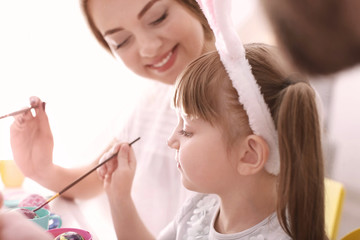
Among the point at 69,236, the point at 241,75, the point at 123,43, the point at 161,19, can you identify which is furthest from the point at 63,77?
the point at 241,75

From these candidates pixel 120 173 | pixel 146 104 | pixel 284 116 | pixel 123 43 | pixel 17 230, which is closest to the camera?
pixel 17 230

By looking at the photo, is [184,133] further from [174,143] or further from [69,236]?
[69,236]

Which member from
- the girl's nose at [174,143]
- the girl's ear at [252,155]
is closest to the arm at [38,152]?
the girl's nose at [174,143]

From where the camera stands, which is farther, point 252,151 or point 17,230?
point 252,151

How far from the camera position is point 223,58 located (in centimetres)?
72

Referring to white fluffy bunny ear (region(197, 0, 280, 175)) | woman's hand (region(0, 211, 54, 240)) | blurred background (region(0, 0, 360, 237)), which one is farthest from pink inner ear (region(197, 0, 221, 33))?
blurred background (region(0, 0, 360, 237))

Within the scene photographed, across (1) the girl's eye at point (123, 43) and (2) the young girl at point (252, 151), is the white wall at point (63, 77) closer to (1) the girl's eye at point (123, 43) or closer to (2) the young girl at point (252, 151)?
(1) the girl's eye at point (123, 43)

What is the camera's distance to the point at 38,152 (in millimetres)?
1123

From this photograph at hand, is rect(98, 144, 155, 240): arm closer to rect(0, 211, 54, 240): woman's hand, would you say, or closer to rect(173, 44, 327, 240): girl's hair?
rect(173, 44, 327, 240): girl's hair

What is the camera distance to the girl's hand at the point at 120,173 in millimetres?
948

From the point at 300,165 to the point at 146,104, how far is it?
774 mm

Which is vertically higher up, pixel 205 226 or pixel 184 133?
pixel 184 133

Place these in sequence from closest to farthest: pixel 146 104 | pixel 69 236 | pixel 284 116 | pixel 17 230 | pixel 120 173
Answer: pixel 17 230 → pixel 284 116 → pixel 69 236 → pixel 120 173 → pixel 146 104

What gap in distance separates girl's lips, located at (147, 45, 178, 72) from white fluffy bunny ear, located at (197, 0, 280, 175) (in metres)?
0.35
